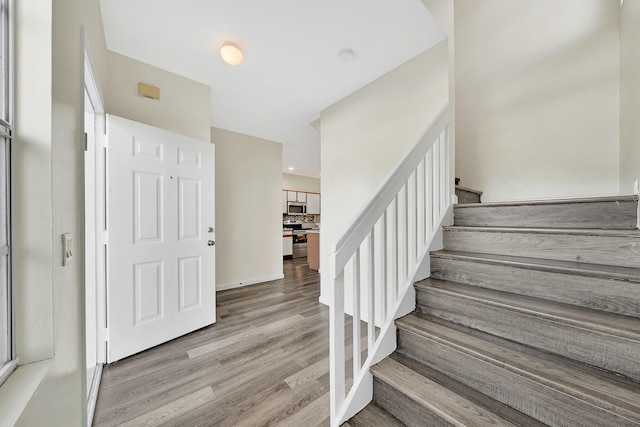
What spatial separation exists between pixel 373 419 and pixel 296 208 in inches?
245

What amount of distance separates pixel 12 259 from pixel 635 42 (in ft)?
10.8

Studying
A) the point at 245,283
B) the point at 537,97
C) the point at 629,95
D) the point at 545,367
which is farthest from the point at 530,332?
the point at 245,283

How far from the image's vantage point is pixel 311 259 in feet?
16.8

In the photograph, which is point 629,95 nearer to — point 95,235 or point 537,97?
point 537,97

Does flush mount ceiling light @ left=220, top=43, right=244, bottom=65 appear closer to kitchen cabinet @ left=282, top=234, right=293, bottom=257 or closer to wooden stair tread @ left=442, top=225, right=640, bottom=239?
wooden stair tread @ left=442, top=225, right=640, bottom=239

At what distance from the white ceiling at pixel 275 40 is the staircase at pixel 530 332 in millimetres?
1617

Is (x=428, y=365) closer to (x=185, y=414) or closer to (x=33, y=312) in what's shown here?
(x=185, y=414)

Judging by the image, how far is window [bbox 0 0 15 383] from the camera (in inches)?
25.8

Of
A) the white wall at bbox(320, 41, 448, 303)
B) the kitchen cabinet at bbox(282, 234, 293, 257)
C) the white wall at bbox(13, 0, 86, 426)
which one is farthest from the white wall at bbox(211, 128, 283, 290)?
the white wall at bbox(13, 0, 86, 426)

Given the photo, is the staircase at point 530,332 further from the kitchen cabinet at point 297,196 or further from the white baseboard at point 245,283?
the kitchen cabinet at point 297,196

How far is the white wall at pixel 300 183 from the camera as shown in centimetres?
708

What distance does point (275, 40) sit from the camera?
6.20ft

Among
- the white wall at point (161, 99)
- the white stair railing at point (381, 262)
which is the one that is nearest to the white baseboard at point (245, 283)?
the white wall at point (161, 99)

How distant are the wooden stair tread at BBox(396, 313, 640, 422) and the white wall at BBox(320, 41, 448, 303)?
98cm
